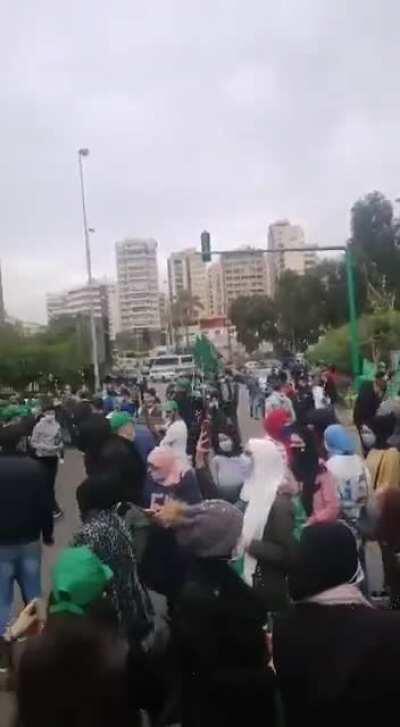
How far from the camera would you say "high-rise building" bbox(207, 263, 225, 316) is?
555 feet

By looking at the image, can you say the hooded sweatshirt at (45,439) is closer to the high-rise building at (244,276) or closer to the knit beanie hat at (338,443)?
the knit beanie hat at (338,443)

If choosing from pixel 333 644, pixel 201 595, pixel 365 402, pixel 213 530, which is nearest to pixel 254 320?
pixel 365 402

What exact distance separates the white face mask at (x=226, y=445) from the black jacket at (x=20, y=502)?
7.29ft

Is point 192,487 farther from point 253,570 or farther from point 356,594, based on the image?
point 356,594

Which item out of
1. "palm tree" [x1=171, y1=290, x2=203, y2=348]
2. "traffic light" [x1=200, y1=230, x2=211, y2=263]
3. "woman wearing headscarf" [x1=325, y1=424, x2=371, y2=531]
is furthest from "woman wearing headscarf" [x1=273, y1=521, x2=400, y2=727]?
"palm tree" [x1=171, y1=290, x2=203, y2=348]

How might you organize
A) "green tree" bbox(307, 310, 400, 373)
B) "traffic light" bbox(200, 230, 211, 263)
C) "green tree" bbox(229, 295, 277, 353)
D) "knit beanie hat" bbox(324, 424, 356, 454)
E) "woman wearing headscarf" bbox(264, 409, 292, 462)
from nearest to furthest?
"knit beanie hat" bbox(324, 424, 356, 454)
"woman wearing headscarf" bbox(264, 409, 292, 462)
"traffic light" bbox(200, 230, 211, 263)
"green tree" bbox(307, 310, 400, 373)
"green tree" bbox(229, 295, 277, 353)

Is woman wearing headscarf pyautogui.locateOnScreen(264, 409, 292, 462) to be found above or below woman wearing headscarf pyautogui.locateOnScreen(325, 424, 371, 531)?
above

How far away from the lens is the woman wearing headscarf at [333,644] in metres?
2.71

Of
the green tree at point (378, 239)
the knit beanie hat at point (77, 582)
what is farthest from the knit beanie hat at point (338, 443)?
the green tree at point (378, 239)

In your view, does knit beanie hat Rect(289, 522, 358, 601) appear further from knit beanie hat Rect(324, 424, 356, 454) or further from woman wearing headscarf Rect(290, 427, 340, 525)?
knit beanie hat Rect(324, 424, 356, 454)

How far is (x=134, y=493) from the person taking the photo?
575cm

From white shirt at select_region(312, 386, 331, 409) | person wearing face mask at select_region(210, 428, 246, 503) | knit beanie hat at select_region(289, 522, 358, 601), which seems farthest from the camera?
white shirt at select_region(312, 386, 331, 409)

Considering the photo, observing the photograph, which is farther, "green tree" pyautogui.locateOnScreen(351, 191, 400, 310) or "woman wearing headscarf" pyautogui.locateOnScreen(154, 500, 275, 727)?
"green tree" pyautogui.locateOnScreen(351, 191, 400, 310)

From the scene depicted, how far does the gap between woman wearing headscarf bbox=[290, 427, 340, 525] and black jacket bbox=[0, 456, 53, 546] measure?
5.93 feet
